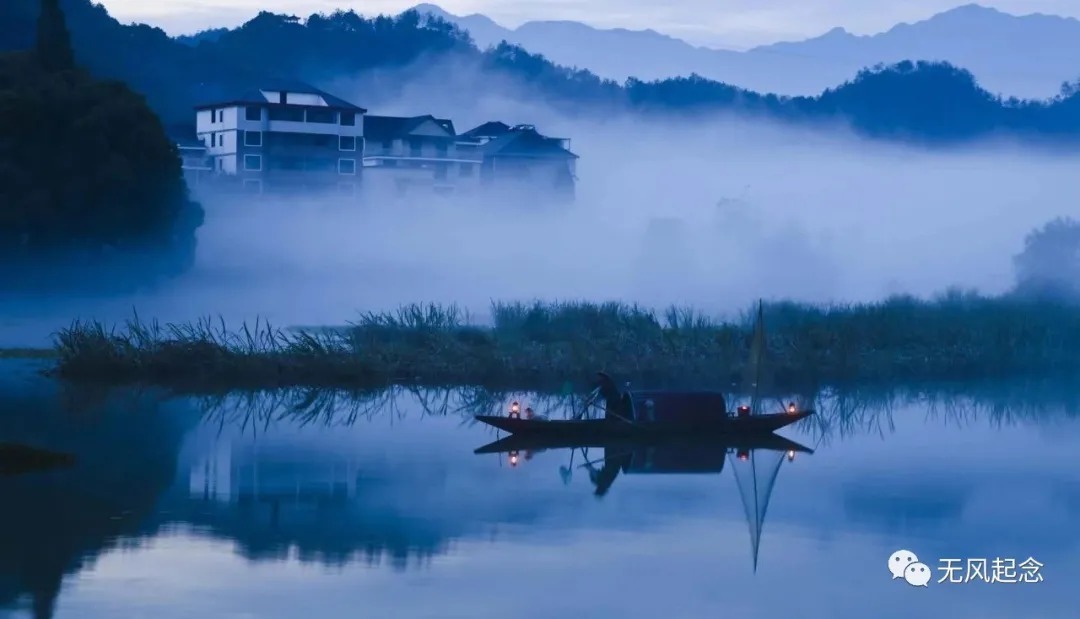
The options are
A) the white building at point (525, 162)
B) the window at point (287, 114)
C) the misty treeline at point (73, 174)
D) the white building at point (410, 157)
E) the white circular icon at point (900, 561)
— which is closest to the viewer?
the white circular icon at point (900, 561)

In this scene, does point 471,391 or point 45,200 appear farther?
point 45,200

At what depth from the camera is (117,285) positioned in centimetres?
2823

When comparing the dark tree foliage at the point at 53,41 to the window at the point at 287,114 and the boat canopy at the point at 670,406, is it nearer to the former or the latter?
the window at the point at 287,114

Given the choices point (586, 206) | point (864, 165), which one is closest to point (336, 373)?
point (586, 206)

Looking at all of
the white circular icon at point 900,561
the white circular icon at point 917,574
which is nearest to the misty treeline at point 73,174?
the white circular icon at point 900,561

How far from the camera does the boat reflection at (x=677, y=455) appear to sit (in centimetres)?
1184

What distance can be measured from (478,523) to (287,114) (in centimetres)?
2680

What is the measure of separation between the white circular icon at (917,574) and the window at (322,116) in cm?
2876

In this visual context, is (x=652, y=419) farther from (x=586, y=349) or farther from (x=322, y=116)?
(x=322, y=116)

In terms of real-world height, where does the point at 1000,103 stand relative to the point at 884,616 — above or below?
above

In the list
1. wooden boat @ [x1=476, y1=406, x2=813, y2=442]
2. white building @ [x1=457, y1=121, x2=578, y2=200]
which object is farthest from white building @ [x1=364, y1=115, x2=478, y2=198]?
wooden boat @ [x1=476, y1=406, x2=813, y2=442]

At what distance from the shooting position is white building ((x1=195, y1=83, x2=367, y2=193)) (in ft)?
115

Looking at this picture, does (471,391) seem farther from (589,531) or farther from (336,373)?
(589,531)

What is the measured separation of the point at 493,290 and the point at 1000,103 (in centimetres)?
1913
